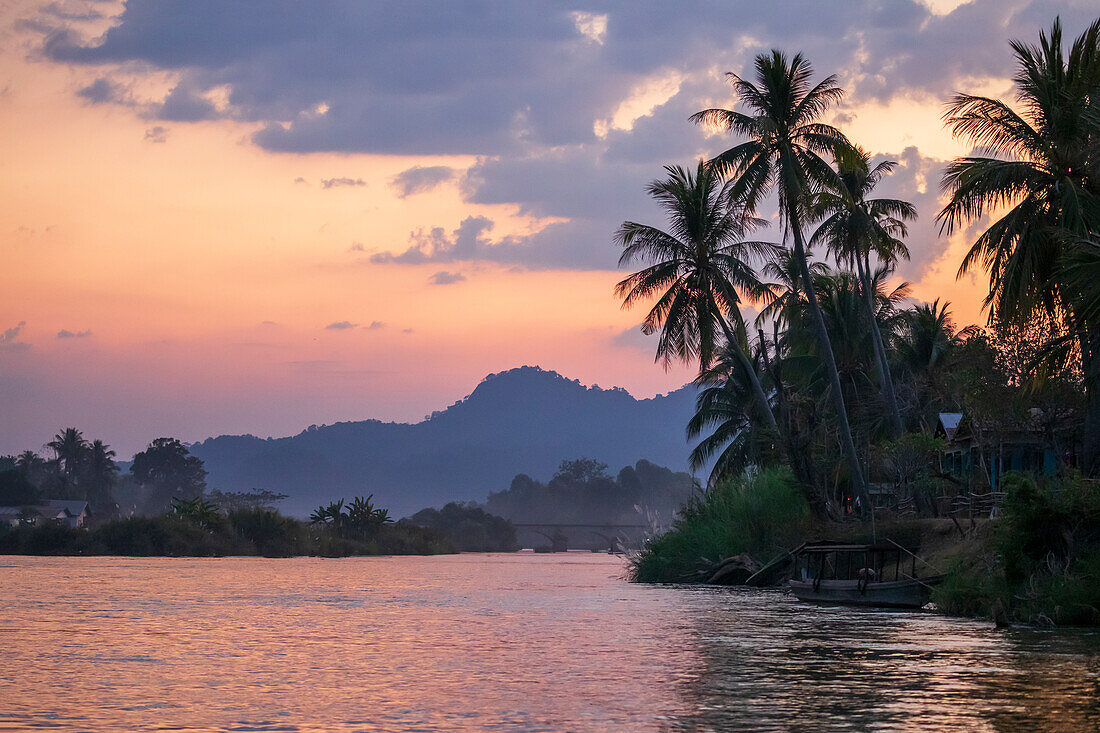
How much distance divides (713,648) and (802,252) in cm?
2456

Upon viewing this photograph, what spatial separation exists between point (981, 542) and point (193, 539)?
92.6 meters

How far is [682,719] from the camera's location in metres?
15.0

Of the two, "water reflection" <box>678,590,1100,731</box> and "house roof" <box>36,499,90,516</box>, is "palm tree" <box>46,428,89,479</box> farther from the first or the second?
"water reflection" <box>678,590,1100,731</box>

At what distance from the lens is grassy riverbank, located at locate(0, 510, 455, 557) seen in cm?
10700

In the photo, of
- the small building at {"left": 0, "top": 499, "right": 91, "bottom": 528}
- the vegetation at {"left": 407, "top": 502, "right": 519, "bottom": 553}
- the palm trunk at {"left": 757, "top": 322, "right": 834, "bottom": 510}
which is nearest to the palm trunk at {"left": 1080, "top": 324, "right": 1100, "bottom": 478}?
the palm trunk at {"left": 757, "top": 322, "right": 834, "bottom": 510}

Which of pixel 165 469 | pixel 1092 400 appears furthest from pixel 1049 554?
pixel 165 469

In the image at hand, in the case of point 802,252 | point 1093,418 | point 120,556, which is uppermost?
point 802,252

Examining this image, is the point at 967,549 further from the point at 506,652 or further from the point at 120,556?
the point at 120,556

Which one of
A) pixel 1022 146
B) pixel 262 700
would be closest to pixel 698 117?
pixel 1022 146

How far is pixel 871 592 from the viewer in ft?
117

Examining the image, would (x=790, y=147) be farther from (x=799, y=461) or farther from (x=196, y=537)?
(x=196, y=537)

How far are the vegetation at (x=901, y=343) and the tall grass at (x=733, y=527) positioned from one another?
5.5 inches

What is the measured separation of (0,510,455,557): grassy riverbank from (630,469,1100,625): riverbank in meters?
72.1

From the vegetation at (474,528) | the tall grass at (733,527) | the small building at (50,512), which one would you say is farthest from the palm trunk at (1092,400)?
the vegetation at (474,528)
